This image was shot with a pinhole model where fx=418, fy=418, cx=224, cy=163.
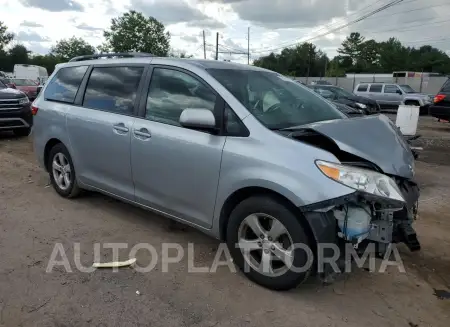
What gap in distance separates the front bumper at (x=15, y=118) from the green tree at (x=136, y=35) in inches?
2009

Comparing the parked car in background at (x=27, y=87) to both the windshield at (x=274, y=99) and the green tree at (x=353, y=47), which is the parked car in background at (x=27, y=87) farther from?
the green tree at (x=353, y=47)

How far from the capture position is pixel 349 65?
90.0 m

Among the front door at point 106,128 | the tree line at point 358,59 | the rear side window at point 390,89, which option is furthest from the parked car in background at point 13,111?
the tree line at point 358,59

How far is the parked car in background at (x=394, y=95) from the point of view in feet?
68.7

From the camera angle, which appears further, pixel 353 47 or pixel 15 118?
pixel 353 47

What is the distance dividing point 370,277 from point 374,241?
699 millimetres

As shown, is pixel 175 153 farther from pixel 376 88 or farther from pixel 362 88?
pixel 362 88

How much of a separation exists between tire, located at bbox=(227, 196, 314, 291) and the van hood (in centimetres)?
63

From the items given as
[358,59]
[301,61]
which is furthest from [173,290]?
[358,59]

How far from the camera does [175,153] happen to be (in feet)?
11.8

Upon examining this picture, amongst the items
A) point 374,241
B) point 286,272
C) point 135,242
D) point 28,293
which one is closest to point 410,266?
point 374,241

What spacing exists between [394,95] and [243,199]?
827 inches

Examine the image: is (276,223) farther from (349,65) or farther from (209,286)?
(349,65)

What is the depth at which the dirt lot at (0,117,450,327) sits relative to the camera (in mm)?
2865
